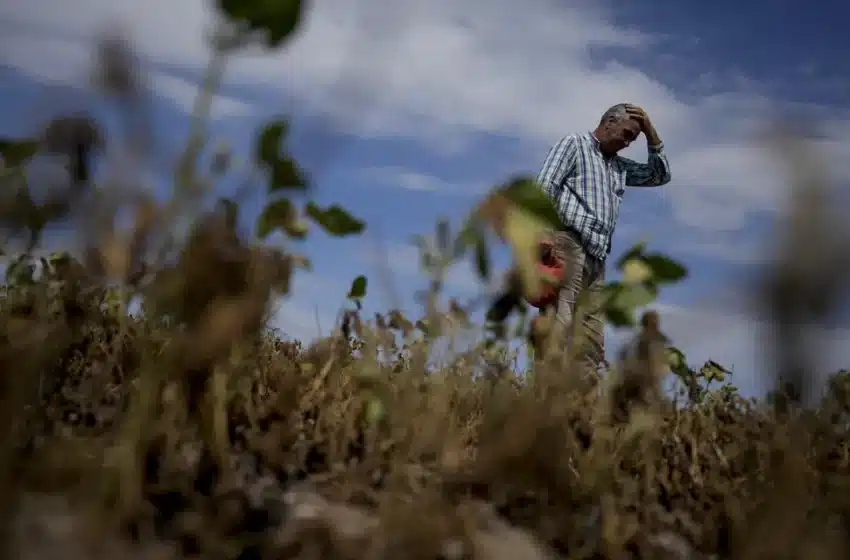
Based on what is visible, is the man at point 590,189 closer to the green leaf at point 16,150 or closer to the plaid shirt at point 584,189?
the plaid shirt at point 584,189

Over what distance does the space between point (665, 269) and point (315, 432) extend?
3.04ft

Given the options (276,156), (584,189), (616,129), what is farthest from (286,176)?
(616,129)

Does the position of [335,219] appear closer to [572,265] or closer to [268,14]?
[268,14]

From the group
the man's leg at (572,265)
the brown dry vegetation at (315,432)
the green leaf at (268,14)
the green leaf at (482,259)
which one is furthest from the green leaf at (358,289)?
the man's leg at (572,265)

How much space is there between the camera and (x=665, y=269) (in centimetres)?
215

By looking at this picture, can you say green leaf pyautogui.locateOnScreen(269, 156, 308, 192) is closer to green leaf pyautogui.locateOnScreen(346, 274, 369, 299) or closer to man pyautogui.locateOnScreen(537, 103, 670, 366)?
green leaf pyautogui.locateOnScreen(346, 274, 369, 299)

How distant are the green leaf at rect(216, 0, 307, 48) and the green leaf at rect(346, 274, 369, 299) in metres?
0.97

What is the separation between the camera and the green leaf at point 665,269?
2150 millimetres

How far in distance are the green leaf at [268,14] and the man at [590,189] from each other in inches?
104

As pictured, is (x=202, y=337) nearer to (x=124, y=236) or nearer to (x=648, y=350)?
(x=124, y=236)

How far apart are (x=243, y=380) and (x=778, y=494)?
1.21 metres

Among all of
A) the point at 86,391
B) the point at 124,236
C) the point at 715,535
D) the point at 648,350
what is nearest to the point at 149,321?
the point at 124,236

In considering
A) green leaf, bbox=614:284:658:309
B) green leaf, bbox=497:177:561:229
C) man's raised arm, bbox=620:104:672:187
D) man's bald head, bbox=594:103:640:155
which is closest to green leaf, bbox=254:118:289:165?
green leaf, bbox=497:177:561:229

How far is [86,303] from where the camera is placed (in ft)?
7.78
